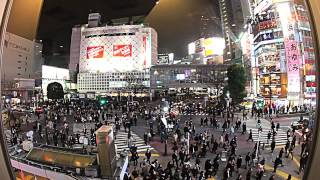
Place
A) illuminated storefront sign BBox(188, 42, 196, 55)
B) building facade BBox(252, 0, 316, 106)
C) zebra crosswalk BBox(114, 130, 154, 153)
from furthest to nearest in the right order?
zebra crosswalk BBox(114, 130, 154, 153), illuminated storefront sign BBox(188, 42, 196, 55), building facade BBox(252, 0, 316, 106)

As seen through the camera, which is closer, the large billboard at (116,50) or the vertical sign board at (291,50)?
the vertical sign board at (291,50)

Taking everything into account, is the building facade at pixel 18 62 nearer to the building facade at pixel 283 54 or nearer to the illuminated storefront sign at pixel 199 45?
the illuminated storefront sign at pixel 199 45

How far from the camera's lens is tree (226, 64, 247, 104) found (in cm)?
145

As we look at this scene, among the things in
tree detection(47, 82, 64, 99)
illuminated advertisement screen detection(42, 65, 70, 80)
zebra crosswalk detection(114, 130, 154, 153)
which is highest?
illuminated advertisement screen detection(42, 65, 70, 80)

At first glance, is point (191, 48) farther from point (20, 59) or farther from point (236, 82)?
point (20, 59)

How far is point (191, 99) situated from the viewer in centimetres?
150

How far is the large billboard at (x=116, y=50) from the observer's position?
1423 millimetres

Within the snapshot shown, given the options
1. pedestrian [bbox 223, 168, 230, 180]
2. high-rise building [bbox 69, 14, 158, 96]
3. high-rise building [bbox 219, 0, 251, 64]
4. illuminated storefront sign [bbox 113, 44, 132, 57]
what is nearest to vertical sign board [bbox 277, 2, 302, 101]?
high-rise building [bbox 219, 0, 251, 64]

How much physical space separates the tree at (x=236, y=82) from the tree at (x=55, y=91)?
0.89 metres

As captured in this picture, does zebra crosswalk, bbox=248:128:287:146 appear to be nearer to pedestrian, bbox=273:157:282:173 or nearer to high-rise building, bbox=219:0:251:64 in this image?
pedestrian, bbox=273:157:282:173

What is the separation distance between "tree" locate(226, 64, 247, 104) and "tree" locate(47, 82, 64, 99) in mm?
893

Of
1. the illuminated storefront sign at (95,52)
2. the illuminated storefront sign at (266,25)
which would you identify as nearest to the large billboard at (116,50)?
the illuminated storefront sign at (95,52)

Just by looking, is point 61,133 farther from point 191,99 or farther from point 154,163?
point 191,99

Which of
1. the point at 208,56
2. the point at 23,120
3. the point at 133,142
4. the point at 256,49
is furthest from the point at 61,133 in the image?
the point at 256,49
